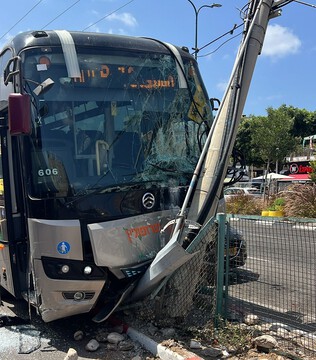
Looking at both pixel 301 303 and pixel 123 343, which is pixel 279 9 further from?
pixel 123 343

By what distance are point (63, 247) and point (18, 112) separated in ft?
4.89

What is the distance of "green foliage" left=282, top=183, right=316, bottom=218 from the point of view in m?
18.2

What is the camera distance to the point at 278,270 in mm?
6109

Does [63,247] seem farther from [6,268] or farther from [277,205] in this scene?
[277,205]

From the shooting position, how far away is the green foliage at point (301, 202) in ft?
59.6

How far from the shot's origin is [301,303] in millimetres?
6129

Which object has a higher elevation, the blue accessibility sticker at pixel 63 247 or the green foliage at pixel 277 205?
the blue accessibility sticker at pixel 63 247

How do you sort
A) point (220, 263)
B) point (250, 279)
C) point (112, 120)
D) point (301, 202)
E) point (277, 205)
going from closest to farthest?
point (220, 263)
point (112, 120)
point (250, 279)
point (301, 202)
point (277, 205)

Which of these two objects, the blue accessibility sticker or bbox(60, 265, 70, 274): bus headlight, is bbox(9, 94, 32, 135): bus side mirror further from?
bbox(60, 265, 70, 274): bus headlight

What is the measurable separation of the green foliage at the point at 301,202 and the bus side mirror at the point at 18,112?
15664mm

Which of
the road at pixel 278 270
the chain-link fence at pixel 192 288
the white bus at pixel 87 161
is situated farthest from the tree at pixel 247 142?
the chain-link fence at pixel 192 288

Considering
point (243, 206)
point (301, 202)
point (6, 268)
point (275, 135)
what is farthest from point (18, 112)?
point (275, 135)

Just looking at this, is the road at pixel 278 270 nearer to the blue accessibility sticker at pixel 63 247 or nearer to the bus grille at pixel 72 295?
the bus grille at pixel 72 295

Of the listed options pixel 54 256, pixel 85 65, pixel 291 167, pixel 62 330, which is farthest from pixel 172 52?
pixel 291 167
